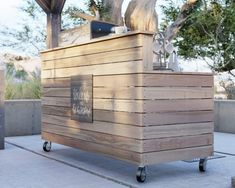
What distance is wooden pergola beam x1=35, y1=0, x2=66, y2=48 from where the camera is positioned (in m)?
6.34

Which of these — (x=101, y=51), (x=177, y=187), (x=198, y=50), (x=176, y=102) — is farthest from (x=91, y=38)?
(x=198, y=50)

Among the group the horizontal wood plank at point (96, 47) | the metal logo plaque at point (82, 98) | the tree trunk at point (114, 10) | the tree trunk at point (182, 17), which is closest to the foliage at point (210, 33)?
the tree trunk at point (182, 17)

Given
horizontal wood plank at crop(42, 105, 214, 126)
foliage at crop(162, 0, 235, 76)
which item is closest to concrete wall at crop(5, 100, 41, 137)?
horizontal wood plank at crop(42, 105, 214, 126)

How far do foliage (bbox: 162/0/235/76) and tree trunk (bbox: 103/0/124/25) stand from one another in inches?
222

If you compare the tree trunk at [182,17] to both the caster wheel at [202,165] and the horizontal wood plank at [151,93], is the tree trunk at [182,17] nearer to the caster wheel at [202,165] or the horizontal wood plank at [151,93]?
the horizontal wood plank at [151,93]

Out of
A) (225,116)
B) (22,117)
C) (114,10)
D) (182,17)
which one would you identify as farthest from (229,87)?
(22,117)

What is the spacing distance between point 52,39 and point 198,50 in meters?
9.19

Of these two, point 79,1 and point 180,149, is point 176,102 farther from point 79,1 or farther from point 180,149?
point 79,1

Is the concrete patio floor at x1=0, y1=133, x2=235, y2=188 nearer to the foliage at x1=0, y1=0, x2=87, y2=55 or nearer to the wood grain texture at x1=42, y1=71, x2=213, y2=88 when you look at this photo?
the wood grain texture at x1=42, y1=71, x2=213, y2=88

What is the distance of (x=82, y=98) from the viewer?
486cm

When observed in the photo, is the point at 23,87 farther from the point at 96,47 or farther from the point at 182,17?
the point at 182,17

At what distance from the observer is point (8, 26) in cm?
1300

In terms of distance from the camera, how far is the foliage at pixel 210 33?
13.8 metres

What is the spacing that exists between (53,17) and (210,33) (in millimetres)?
8848
